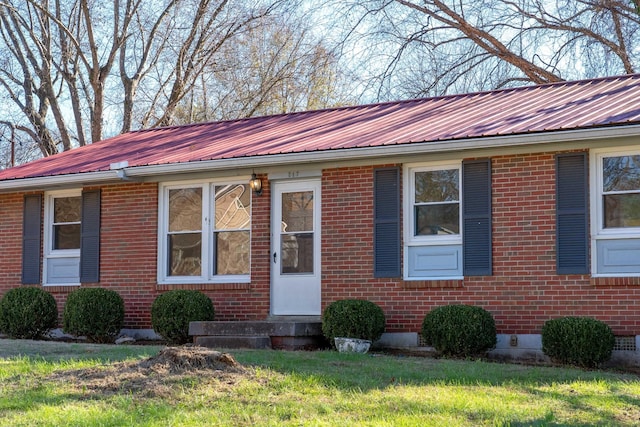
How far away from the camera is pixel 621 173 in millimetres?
11820

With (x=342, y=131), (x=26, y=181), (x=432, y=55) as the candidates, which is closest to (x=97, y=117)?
(x=432, y=55)

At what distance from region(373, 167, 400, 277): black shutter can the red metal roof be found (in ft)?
1.94

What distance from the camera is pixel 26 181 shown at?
15.7 meters

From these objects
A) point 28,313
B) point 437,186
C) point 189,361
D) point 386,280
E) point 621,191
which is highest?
point 437,186

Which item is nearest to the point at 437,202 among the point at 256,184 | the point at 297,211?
the point at 297,211

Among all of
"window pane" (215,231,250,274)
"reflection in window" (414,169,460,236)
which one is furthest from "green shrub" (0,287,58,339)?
"reflection in window" (414,169,460,236)

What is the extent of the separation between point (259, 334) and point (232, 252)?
7.28 feet

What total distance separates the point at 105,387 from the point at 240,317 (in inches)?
231

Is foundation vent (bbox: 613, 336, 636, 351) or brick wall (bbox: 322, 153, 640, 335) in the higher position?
brick wall (bbox: 322, 153, 640, 335)

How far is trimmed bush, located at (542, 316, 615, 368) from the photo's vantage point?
36.3ft

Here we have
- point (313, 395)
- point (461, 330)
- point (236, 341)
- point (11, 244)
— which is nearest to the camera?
point (313, 395)

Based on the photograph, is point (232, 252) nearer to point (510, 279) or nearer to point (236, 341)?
point (236, 341)

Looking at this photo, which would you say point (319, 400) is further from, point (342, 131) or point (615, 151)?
point (342, 131)

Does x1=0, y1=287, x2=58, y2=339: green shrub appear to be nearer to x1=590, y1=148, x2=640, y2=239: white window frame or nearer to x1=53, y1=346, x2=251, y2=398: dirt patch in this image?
x1=53, y1=346, x2=251, y2=398: dirt patch
